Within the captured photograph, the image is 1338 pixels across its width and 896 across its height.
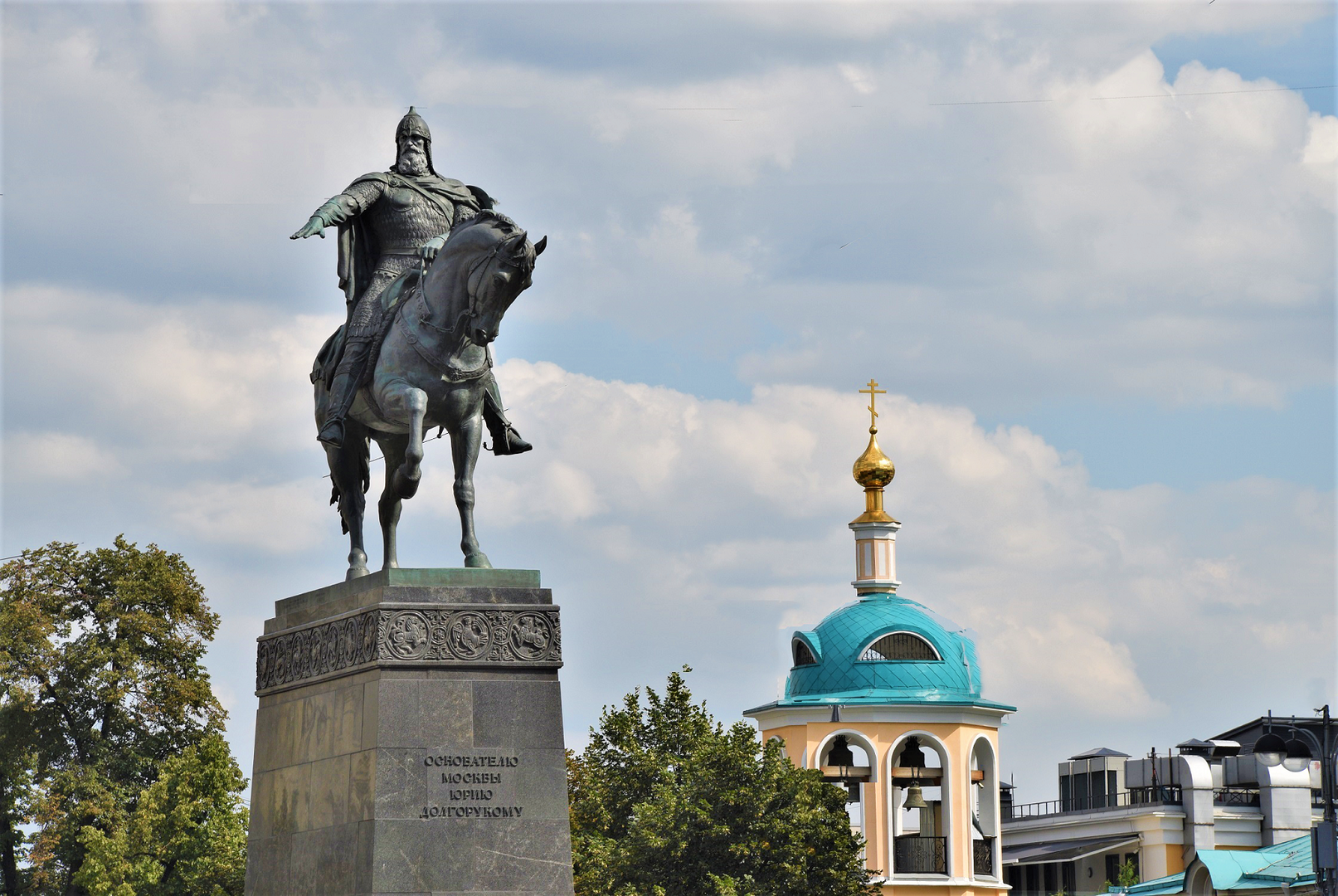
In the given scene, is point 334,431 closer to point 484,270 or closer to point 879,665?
point 484,270

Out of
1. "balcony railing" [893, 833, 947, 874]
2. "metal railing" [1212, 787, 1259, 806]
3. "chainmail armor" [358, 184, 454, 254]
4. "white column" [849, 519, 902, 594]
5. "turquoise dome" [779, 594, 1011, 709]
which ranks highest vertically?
"white column" [849, 519, 902, 594]

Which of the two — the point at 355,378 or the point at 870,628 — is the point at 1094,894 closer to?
the point at 870,628

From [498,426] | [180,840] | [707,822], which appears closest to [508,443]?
[498,426]

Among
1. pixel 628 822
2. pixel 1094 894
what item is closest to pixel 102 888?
pixel 628 822

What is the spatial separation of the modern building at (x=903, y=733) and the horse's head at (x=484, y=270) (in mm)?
50377

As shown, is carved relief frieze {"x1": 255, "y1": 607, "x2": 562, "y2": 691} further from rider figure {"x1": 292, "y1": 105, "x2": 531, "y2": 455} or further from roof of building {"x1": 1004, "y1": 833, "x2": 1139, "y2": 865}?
roof of building {"x1": 1004, "y1": 833, "x2": 1139, "y2": 865}

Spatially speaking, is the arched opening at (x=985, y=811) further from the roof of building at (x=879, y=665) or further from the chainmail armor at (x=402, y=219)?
the chainmail armor at (x=402, y=219)

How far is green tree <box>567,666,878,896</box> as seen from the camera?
5000cm

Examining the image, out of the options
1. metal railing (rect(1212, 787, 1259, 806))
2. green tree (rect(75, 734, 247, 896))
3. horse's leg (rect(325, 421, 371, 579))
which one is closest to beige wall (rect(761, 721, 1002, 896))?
metal railing (rect(1212, 787, 1259, 806))

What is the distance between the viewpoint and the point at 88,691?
55625mm

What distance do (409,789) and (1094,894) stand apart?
68.3 meters

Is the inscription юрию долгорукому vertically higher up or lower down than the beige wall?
lower down

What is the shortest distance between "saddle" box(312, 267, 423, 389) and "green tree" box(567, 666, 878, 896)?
27577 millimetres

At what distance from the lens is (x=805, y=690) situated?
238 feet
